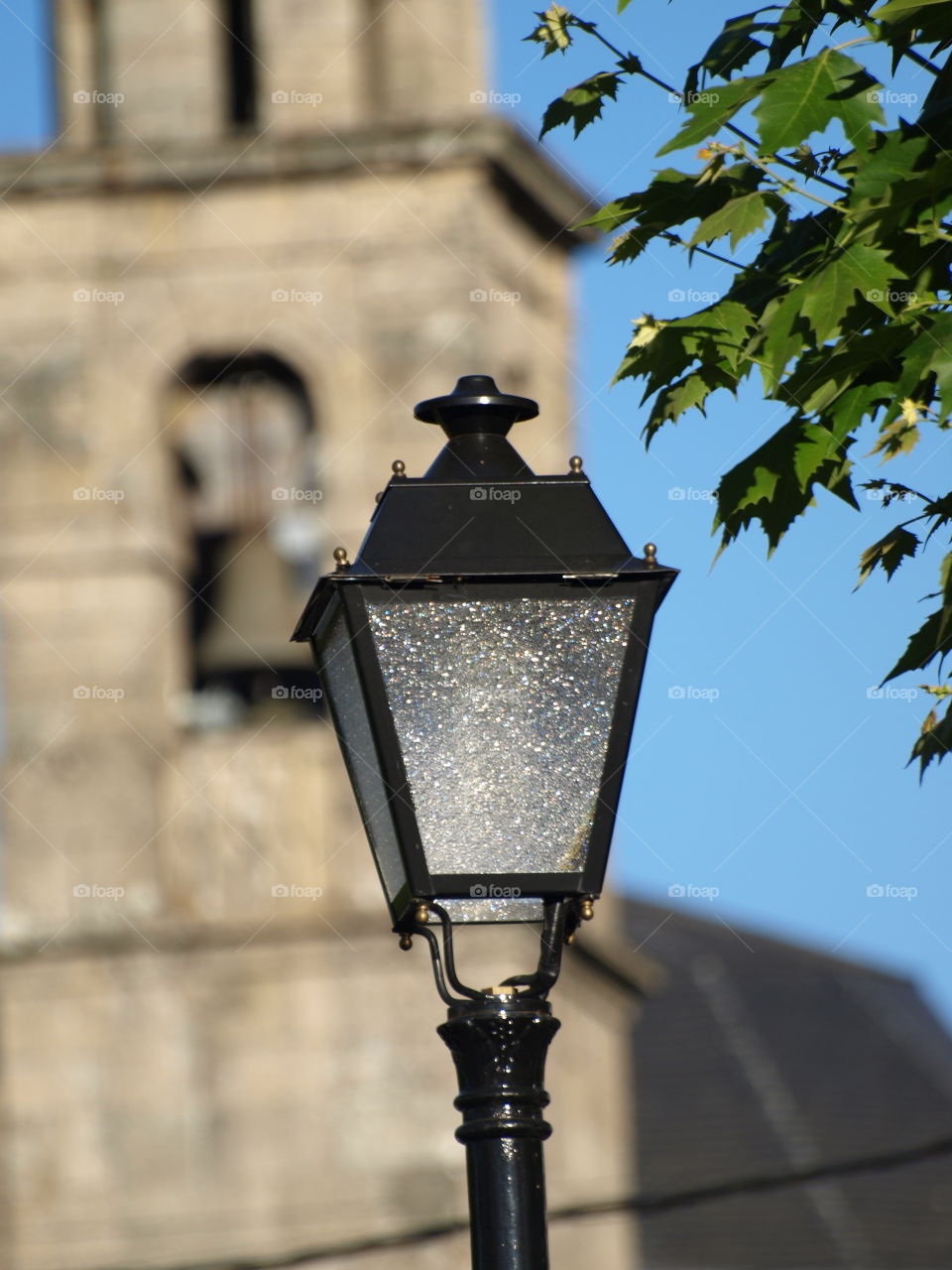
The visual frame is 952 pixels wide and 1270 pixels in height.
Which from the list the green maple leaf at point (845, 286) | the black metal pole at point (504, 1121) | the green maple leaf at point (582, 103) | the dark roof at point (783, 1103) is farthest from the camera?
the dark roof at point (783, 1103)

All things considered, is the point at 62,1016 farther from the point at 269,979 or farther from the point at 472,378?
the point at 472,378

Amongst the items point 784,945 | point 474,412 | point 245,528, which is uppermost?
point 784,945

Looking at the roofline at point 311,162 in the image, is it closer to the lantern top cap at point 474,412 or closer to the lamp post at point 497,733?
the lantern top cap at point 474,412

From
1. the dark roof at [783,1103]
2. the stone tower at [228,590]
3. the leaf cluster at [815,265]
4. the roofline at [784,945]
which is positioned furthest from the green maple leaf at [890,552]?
the roofline at [784,945]

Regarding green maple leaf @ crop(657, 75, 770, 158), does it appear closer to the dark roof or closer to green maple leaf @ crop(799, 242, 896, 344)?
green maple leaf @ crop(799, 242, 896, 344)

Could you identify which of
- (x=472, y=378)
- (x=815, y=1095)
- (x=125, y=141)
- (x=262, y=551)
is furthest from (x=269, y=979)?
(x=815, y=1095)

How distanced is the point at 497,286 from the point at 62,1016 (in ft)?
15.3

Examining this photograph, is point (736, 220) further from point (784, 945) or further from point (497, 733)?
point (784, 945)

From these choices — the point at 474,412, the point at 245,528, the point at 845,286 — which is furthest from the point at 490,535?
the point at 245,528

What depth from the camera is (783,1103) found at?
3238cm

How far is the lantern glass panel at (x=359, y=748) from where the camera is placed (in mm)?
4488

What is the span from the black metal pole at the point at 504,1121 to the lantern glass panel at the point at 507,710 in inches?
9.1

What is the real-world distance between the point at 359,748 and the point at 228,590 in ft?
37.4

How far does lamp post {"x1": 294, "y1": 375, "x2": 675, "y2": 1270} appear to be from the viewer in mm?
4383
